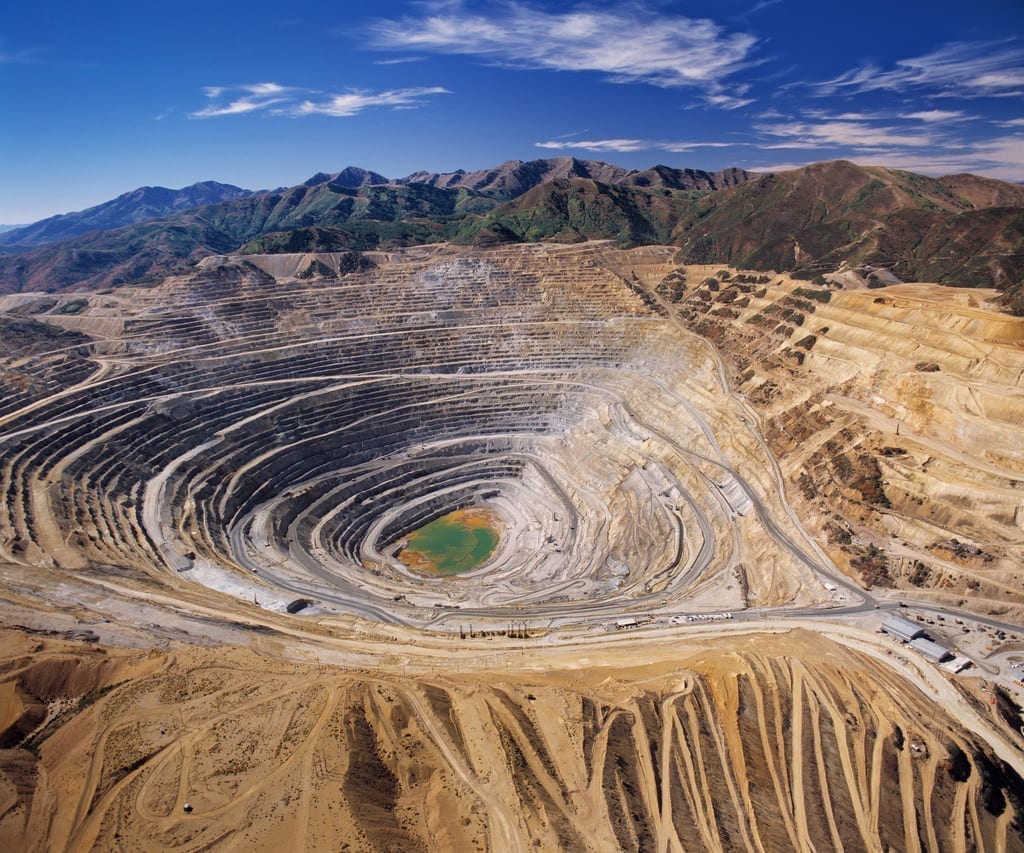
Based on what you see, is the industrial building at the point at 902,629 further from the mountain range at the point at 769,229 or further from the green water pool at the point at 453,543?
the mountain range at the point at 769,229

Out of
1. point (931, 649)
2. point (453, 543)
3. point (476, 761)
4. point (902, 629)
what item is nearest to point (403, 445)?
point (453, 543)

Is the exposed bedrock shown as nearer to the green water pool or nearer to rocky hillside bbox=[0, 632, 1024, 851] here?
the green water pool

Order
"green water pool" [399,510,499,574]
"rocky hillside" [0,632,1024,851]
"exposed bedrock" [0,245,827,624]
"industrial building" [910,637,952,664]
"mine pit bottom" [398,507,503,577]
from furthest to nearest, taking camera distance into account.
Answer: "green water pool" [399,510,499,574]
"mine pit bottom" [398,507,503,577]
"exposed bedrock" [0,245,827,624]
"industrial building" [910,637,952,664]
"rocky hillside" [0,632,1024,851]

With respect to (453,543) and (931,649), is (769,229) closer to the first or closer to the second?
(453,543)

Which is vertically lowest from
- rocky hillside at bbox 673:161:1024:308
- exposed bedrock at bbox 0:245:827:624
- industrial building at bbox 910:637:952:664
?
industrial building at bbox 910:637:952:664

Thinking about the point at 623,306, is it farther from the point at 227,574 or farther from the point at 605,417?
the point at 227,574

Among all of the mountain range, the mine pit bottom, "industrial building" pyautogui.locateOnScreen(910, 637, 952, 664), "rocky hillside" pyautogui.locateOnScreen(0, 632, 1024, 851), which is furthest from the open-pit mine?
the mountain range

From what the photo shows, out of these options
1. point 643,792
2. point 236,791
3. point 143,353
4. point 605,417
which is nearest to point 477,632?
point 643,792
